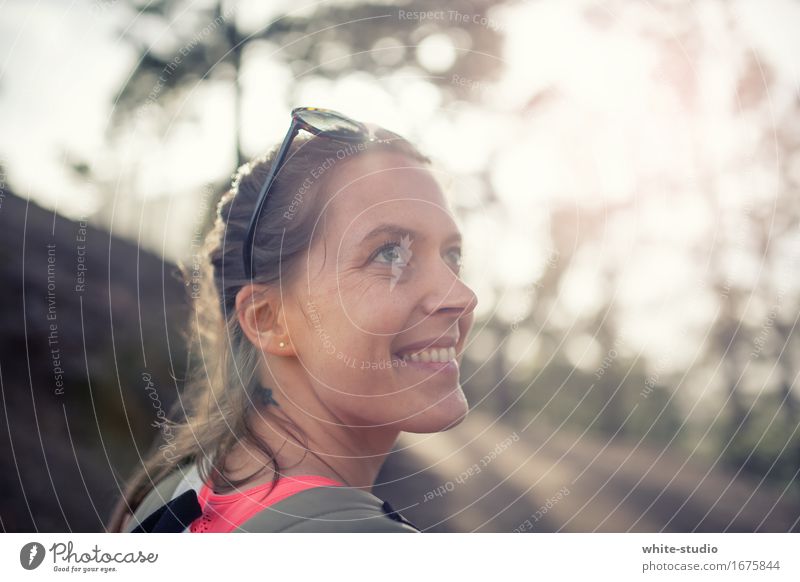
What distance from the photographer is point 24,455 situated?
83.7 inches

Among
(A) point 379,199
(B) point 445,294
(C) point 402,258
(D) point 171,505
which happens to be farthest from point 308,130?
(D) point 171,505

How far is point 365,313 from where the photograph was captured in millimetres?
1375

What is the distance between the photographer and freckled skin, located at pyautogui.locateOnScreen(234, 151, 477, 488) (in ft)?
4.38

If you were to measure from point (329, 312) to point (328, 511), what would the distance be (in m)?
0.40

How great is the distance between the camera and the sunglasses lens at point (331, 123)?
1.40 meters

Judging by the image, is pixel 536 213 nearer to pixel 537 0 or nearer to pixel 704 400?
pixel 537 0

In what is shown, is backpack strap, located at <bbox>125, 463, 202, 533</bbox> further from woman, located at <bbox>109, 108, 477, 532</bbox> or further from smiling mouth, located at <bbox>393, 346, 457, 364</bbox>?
smiling mouth, located at <bbox>393, 346, 457, 364</bbox>
